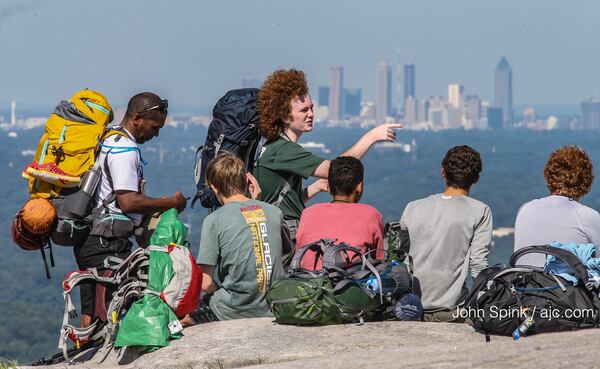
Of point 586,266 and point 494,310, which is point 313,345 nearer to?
point 494,310

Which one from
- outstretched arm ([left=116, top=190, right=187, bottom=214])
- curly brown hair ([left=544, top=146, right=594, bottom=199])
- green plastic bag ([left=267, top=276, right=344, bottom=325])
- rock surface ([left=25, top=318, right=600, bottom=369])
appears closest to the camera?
rock surface ([left=25, top=318, right=600, bottom=369])

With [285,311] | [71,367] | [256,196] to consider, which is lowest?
[71,367]

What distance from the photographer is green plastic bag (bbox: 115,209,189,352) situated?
A: 828cm

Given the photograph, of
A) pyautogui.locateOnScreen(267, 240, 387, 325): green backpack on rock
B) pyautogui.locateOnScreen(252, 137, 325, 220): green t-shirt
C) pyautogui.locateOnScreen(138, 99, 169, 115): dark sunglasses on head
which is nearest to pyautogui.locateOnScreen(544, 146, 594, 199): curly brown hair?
pyautogui.locateOnScreen(267, 240, 387, 325): green backpack on rock

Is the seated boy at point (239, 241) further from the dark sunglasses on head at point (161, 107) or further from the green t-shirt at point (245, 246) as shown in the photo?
the dark sunglasses on head at point (161, 107)

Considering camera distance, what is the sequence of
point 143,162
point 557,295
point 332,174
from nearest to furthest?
point 557,295 < point 332,174 < point 143,162

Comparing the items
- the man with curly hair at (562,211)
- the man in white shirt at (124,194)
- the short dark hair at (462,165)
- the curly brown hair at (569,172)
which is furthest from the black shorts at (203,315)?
the curly brown hair at (569,172)

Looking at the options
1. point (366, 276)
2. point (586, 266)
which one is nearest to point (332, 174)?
point (366, 276)

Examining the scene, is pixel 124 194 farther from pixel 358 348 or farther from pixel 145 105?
pixel 358 348

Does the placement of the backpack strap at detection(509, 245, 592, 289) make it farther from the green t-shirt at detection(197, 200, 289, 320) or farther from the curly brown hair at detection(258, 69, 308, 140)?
the curly brown hair at detection(258, 69, 308, 140)

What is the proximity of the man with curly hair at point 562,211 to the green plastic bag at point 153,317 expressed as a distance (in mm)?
2447

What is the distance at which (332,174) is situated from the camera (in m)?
8.57

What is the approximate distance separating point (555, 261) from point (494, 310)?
510mm

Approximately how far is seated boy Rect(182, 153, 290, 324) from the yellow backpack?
105 cm
